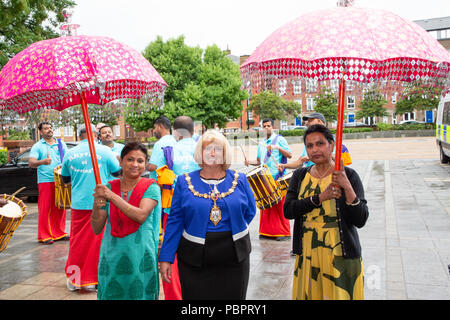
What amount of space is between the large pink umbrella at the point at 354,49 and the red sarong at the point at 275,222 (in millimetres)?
3859

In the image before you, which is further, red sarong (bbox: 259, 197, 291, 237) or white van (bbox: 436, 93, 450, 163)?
white van (bbox: 436, 93, 450, 163)

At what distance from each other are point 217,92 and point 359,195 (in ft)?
108

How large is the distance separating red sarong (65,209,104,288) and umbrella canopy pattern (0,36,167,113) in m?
1.60

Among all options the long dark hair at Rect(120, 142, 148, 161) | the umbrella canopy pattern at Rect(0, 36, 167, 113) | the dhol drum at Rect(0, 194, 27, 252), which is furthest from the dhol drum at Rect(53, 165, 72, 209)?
the long dark hair at Rect(120, 142, 148, 161)

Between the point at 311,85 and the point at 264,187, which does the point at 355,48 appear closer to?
the point at 311,85

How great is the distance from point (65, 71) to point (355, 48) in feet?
6.65

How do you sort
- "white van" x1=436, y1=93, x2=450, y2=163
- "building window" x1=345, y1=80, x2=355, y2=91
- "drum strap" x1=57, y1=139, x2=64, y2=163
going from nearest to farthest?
"building window" x1=345, y1=80, x2=355, y2=91
"drum strap" x1=57, y1=139, x2=64, y2=163
"white van" x1=436, y1=93, x2=450, y2=163

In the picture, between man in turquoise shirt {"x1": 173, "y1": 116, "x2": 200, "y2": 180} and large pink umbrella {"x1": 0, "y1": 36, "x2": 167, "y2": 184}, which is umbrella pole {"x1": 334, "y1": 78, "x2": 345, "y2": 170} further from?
man in turquoise shirt {"x1": 173, "y1": 116, "x2": 200, "y2": 180}

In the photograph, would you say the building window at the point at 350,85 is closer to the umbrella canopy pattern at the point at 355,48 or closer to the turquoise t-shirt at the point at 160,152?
the umbrella canopy pattern at the point at 355,48

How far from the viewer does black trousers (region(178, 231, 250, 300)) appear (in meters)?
2.88

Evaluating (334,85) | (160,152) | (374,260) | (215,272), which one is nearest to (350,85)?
(334,85)

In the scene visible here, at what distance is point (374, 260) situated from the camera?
560cm

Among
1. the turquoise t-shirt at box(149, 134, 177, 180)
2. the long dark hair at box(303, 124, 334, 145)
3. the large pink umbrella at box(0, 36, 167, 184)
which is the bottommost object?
the turquoise t-shirt at box(149, 134, 177, 180)
